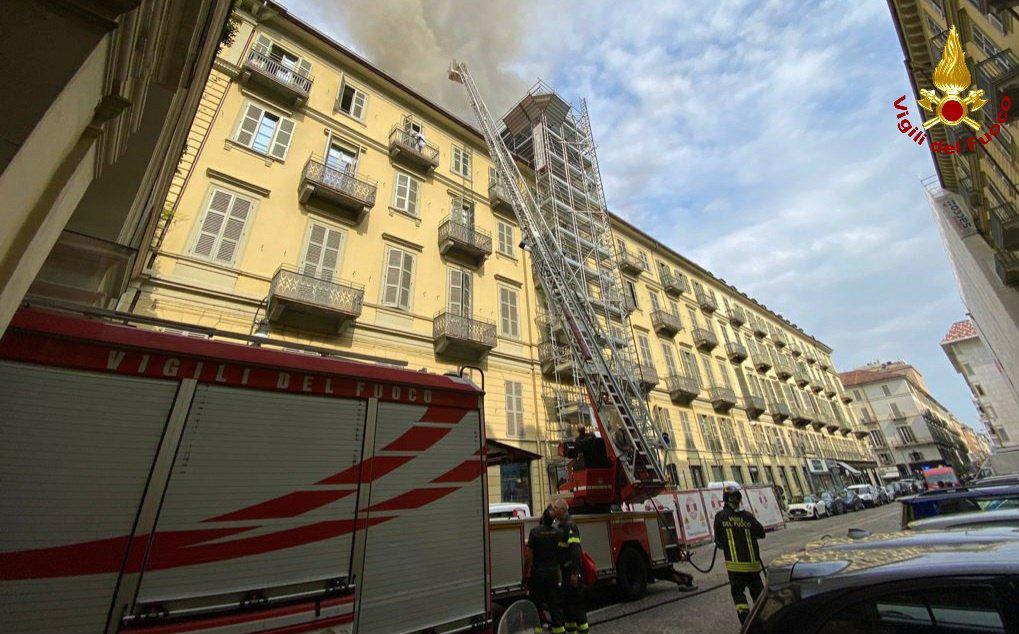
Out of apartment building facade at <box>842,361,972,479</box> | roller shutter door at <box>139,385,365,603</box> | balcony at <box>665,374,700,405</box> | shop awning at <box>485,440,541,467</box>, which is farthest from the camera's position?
apartment building facade at <box>842,361,972,479</box>

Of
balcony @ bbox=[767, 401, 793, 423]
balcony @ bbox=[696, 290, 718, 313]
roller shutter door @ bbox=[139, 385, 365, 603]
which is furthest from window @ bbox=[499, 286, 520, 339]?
balcony @ bbox=[767, 401, 793, 423]

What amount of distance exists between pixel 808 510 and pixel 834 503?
3342 millimetres

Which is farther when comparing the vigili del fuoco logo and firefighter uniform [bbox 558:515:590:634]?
the vigili del fuoco logo

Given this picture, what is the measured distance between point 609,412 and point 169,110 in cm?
864

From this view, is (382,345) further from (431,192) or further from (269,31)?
(269,31)

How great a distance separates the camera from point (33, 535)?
8.45ft

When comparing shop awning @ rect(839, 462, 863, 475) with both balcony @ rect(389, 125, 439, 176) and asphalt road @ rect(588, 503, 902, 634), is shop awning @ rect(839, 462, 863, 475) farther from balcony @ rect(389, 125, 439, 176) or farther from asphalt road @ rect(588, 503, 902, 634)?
balcony @ rect(389, 125, 439, 176)

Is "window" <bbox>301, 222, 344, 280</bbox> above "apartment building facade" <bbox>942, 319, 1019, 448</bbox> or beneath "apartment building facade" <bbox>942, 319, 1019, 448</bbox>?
beneath

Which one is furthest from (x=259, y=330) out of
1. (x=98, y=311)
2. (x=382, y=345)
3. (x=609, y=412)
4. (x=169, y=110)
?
(x=609, y=412)

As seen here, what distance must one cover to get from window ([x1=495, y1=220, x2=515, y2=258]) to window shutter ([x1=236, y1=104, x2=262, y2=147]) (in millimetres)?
9432

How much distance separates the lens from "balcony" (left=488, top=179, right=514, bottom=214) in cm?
1844

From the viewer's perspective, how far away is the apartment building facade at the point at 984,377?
153 feet

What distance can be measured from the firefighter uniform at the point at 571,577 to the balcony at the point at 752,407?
2646cm

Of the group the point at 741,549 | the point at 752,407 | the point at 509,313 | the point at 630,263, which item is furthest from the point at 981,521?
the point at 752,407
